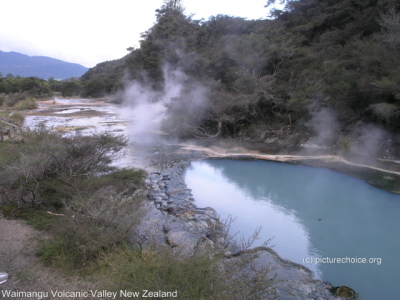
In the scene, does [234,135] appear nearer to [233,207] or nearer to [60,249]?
[233,207]

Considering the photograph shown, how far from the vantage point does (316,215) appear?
6547 millimetres

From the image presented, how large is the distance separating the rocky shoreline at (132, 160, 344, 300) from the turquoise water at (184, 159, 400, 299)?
0.31 meters

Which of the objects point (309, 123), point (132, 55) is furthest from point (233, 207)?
point (132, 55)

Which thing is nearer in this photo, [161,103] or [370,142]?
[370,142]

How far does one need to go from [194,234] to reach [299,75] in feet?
44.2

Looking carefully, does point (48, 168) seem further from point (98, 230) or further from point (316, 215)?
point (316, 215)

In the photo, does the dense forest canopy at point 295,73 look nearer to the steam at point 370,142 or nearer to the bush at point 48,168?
the steam at point 370,142

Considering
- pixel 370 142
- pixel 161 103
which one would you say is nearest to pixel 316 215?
pixel 370 142


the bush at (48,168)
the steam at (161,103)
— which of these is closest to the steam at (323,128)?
the steam at (161,103)

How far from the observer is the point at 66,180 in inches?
244

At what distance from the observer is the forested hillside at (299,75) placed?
37.1ft

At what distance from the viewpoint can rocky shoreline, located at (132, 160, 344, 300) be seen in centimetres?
412

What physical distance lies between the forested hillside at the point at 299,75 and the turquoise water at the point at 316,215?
3545mm

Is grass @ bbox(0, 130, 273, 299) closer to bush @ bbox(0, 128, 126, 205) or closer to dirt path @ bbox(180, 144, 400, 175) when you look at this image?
bush @ bbox(0, 128, 126, 205)
